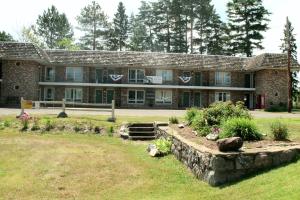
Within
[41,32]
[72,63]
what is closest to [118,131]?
[72,63]

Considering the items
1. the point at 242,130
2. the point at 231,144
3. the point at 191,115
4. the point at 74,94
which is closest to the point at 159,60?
the point at 74,94

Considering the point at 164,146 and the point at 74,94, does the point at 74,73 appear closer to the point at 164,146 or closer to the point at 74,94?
the point at 74,94

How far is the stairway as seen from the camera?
21547 mm

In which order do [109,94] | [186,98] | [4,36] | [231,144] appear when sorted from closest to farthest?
1. [231,144]
2. [109,94]
3. [186,98]
4. [4,36]

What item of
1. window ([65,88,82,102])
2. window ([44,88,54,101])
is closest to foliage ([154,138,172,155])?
window ([65,88,82,102])

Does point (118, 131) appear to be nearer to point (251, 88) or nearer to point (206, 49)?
point (251, 88)

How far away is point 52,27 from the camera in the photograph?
245 feet

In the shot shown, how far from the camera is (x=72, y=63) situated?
158 feet

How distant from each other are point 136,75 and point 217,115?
3341cm

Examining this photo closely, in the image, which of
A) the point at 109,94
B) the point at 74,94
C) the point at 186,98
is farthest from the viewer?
the point at 186,98

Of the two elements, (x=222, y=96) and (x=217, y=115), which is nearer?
(x=217, y=115)

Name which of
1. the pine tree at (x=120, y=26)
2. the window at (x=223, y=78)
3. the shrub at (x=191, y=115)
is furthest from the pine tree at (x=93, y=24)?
the shrub at (x=191, y=115)

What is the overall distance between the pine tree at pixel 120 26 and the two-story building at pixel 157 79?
70.8ft

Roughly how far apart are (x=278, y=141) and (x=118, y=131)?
10.8 metres
